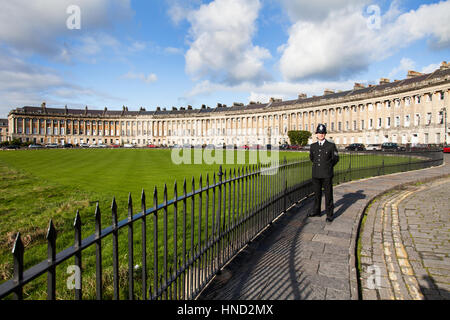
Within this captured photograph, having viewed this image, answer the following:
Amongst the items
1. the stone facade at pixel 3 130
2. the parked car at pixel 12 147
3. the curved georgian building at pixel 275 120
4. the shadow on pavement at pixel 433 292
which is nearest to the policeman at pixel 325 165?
the shadow on pavement at pixel 433 292

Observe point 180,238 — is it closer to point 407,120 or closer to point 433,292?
point 433,292

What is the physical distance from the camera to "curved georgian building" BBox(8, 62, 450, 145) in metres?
56.7

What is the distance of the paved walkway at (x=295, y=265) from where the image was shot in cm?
384

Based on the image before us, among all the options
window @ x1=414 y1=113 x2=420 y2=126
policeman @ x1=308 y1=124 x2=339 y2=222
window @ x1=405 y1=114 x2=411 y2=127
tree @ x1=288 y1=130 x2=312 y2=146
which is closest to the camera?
policeman @ x1=308 y1=124 x2=339 y2=222

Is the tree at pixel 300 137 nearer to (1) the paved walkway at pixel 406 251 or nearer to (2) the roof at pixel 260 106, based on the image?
(2) the roof at pixel 260 106

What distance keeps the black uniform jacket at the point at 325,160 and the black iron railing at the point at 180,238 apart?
899 mm

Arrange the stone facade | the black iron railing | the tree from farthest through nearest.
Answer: the stone facade < the tree < the black iron railing

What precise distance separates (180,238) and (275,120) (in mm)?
89682

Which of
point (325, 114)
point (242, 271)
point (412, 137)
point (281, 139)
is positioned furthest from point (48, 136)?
point (242, 271)

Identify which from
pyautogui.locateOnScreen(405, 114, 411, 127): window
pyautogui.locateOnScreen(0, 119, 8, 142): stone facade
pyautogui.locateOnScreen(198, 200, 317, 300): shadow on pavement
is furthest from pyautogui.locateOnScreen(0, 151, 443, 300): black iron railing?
pyautogui.locateOnScreen(0, 119, 8, 142): stone facade

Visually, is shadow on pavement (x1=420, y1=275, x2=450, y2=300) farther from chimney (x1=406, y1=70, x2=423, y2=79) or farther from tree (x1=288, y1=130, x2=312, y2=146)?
chimney (x1=406, y1=70, x2=423, y2=79)

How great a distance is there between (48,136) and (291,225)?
124833mm

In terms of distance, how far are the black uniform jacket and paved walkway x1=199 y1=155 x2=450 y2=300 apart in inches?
48.4

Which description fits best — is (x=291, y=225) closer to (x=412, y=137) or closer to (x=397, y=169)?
(x=397, y=169)
